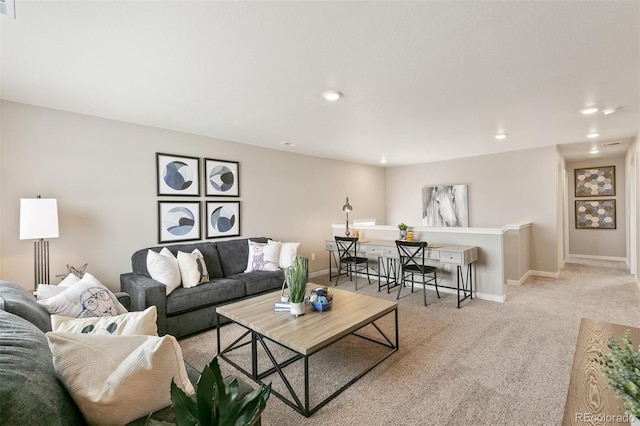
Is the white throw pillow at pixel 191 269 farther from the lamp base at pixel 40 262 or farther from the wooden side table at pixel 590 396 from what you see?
the wooden side table at pixel 590 396

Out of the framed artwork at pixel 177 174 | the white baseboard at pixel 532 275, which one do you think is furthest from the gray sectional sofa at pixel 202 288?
the white baseboard at pixel 532 275

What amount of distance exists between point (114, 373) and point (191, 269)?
2.41 meters

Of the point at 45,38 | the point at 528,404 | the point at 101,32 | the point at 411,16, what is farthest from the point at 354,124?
the point at 528,404

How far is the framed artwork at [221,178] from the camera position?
4223mm

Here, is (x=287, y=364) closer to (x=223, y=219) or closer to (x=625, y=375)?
(x=625, y=375)

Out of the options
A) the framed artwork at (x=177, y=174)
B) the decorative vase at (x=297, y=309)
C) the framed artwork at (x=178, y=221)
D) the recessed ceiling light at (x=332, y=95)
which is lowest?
the decorative vase at (x=297, y=309)

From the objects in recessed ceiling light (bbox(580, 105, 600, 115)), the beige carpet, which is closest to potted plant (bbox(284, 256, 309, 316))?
the beige carpet

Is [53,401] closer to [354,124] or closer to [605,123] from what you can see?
[354,124]

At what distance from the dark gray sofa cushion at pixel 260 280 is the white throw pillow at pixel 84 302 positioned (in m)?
1.59

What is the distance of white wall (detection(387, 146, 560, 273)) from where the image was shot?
5.23 m

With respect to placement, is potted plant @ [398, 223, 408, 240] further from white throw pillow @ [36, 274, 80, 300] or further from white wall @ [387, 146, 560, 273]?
white throw pillow @ [36, 274, 80, 300]

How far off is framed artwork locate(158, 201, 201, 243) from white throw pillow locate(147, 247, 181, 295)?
541mm

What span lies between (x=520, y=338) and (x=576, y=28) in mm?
2623

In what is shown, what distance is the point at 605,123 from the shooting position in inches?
150
